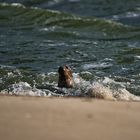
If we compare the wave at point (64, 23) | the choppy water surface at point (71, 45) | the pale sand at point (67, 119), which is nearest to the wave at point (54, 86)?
the choppy water surface at point (71, 45)

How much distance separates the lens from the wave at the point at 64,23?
57.1 ft

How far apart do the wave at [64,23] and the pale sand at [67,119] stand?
11.2 m

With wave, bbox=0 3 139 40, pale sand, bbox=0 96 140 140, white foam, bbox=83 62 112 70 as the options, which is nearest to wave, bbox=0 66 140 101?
white foam, bbox=83 62 112 70

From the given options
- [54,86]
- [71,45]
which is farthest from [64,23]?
[54,86]

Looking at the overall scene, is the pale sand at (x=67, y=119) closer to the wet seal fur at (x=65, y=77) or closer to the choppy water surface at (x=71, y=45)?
the choppy water surface at (x=71, y=45)

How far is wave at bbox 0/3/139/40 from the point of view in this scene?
57.1 feet

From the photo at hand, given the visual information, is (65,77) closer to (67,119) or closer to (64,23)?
(67,119)

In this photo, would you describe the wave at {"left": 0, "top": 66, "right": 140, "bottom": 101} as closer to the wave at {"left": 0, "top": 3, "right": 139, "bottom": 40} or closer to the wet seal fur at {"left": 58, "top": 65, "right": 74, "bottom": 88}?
the wet seal fur at {"left": 58, "top": 65, "right": 74, "bottom": 88}

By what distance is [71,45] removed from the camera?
14719mm

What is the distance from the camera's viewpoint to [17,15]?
2183 cm

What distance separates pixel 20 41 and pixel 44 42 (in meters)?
0.71

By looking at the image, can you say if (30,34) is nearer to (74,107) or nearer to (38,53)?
(38,53)

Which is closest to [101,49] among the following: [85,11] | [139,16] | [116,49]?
[116,49]

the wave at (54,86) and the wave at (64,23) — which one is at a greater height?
the wave at (64,23)
